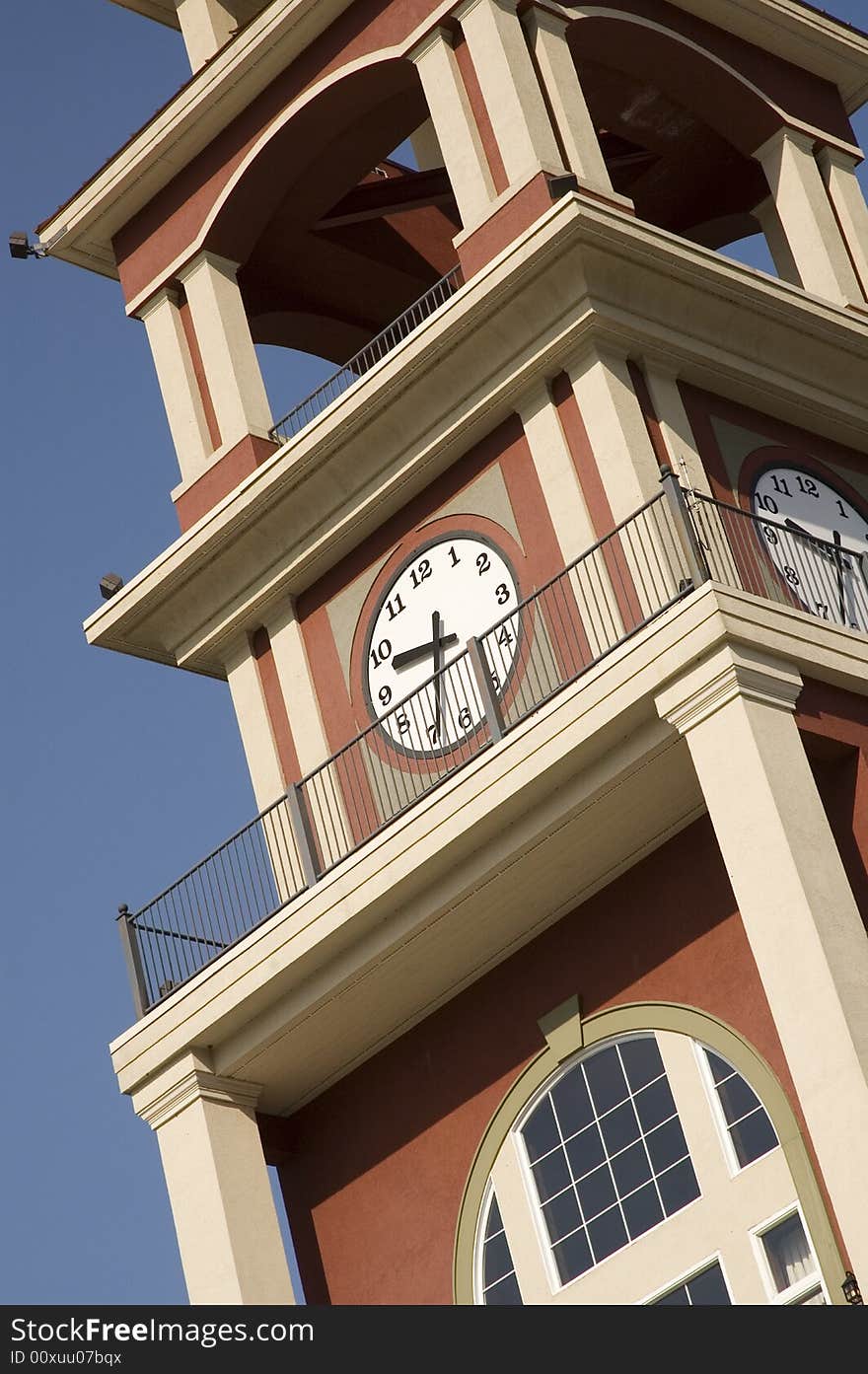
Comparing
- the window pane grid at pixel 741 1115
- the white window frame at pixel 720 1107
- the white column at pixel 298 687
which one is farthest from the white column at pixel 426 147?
the window pane grid at pixel 741 1115

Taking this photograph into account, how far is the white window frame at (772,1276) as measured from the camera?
2016 cm

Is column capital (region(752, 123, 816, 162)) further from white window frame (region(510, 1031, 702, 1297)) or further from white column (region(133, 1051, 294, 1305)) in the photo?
white column (region(133, 1051, 294, 1305))

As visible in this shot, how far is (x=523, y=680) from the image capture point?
2269 cm

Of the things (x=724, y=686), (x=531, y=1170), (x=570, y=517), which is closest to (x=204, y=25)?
(x=570, y=517)

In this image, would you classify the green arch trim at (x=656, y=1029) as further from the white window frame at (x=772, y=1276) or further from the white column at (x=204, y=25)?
the white column at (x=204, y=25)

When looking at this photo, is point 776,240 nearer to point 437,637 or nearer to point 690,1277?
point 437,637

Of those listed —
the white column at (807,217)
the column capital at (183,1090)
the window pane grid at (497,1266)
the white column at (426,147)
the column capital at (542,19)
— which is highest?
the white column at (426,147)

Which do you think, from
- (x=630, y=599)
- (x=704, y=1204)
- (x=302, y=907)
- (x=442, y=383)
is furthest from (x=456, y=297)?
(x=704, y=1204)

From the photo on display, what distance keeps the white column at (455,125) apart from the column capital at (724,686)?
541 cm

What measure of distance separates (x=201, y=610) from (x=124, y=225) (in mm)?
4393

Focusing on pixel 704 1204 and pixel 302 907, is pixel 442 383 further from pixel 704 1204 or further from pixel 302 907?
pixel 704 1204

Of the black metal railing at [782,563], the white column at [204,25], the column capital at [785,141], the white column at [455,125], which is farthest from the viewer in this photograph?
the white column at [204,25]

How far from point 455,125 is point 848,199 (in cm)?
448

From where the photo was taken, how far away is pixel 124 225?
27.4 metres
